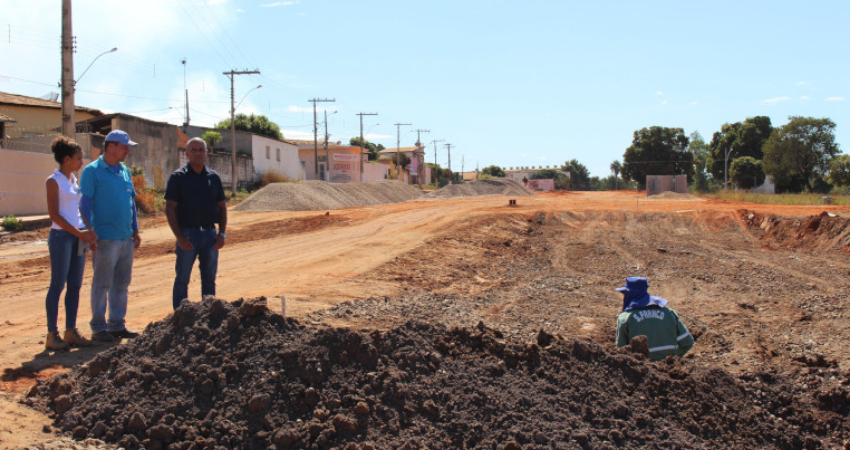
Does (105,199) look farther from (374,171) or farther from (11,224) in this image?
(374,171)

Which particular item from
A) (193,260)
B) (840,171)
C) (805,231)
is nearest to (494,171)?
(840,171)

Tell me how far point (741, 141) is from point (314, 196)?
51079mm

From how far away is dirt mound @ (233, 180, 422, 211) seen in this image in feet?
89.4

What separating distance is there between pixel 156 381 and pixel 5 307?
196 inches

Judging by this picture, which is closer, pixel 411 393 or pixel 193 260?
pixel 411 393

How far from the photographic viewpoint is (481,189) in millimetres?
50094

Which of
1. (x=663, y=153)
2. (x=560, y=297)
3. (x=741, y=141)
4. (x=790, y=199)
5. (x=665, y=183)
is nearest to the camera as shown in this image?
(x=560, y=297)

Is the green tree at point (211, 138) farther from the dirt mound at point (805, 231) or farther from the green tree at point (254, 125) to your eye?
the dirt mound at point (805, 231)

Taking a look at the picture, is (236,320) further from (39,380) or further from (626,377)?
(626,377)

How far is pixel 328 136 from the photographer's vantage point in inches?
2031

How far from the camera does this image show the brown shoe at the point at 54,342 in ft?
16.6

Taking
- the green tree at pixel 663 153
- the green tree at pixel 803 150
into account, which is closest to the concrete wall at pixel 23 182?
the green tree at pixel 803 150

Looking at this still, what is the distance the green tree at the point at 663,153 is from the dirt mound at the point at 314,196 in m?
34.9

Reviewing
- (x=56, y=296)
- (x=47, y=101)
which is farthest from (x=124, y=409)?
(x=47, y=101)
